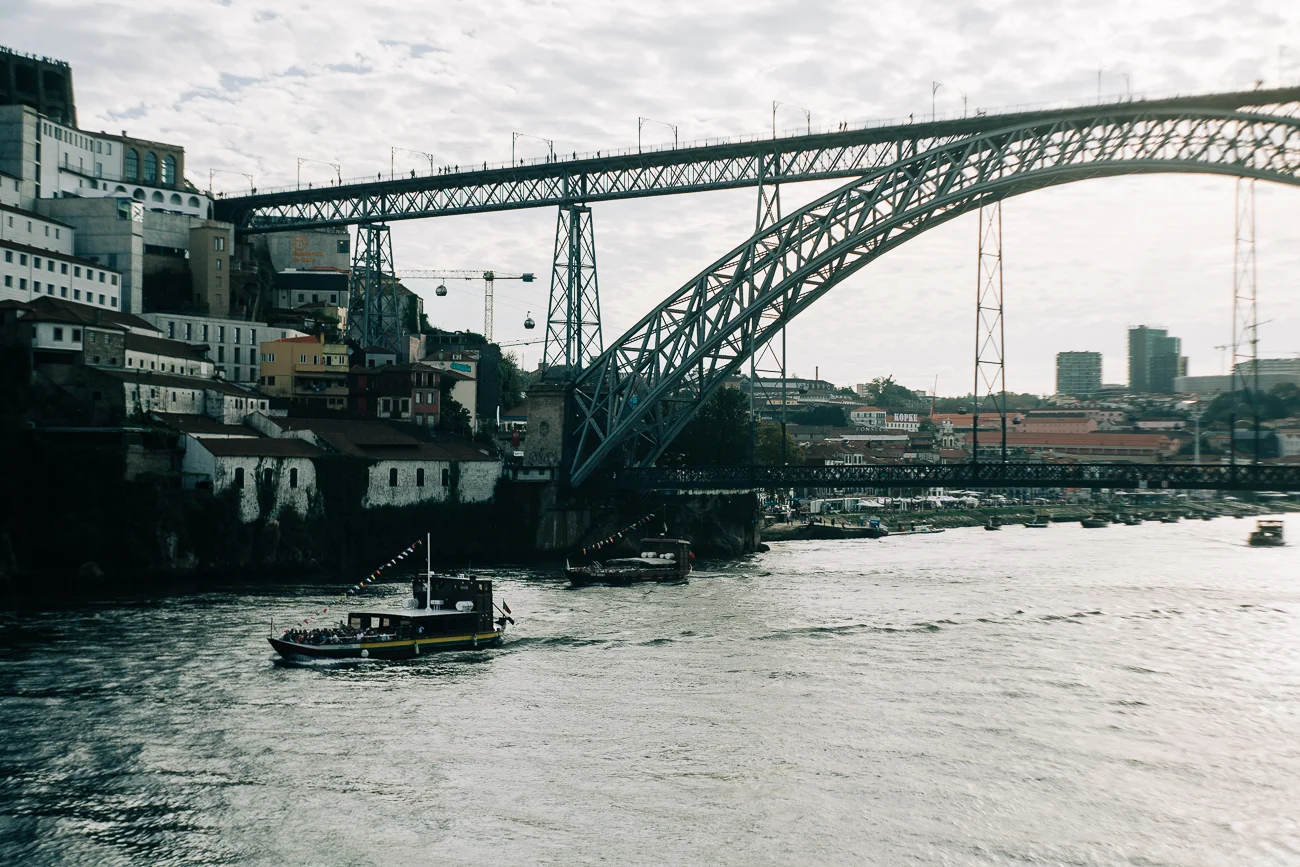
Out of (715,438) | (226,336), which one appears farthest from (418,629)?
(715,438)

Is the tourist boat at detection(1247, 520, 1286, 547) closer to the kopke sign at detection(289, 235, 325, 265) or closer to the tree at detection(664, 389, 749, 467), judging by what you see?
the tree at detection(664, 389, 749, 467)

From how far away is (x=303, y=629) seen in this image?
149 feet

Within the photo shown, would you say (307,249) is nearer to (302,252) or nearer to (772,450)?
(302,252)

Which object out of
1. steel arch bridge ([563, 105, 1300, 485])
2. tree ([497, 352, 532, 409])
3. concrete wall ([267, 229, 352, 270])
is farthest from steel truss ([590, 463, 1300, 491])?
tree ([497, 352, 532, 409])

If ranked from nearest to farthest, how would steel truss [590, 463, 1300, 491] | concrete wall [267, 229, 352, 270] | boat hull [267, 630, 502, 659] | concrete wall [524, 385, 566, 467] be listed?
boat hull [267, 630, 502, 659]
steel truss [590, 463, 1300, 491]
concrete wall [524, 385, 566, 467]
concrete wall [267, 229, 352, 270]

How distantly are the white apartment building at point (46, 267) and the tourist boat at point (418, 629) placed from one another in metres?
43.2

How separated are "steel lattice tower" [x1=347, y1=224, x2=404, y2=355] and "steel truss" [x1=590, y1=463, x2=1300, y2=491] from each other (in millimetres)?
27540

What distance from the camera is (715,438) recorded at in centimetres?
10012

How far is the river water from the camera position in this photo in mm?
25312

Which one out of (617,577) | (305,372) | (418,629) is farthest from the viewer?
(305,372)

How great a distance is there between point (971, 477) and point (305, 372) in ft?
156

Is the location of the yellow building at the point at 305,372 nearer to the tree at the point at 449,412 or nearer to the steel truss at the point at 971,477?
the tree at the point at 449,412

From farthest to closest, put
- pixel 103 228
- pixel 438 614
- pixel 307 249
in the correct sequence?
pixel 307 249 < pixel 103 228 < pixel 438 614

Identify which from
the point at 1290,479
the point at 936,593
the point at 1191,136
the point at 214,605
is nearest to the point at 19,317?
the point at 214,605
